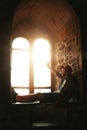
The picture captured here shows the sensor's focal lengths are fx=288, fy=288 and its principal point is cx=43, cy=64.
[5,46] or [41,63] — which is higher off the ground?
[5,46]

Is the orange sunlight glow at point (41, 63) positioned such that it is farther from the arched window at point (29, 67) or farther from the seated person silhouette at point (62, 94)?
the seated person silhouette at point (62, 94)

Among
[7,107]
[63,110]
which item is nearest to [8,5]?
[7,107]

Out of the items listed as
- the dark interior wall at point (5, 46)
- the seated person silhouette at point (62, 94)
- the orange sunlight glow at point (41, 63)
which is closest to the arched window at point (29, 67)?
the orange sunlight glow at point (41, 63)

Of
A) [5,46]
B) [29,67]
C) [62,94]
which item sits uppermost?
[5,46]

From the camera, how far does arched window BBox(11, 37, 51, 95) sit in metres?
6.80

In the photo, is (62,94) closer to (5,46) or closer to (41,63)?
(5,46)

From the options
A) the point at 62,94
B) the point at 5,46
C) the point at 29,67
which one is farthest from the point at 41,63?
the point at 5,46

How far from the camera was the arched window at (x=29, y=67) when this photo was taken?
680 centimetres

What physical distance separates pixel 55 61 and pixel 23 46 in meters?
0.88

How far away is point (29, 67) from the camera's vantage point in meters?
6.95

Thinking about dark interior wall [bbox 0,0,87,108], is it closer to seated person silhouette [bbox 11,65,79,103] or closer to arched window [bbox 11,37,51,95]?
seated person silhouette [bbox 11,65,79,103]

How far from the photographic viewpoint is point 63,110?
5586 mm

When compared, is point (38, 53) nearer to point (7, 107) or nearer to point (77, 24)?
point (77, 24)

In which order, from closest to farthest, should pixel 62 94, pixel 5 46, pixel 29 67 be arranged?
1. pixel 5 46
2. pixel 62 94
3. pixel 29 67
